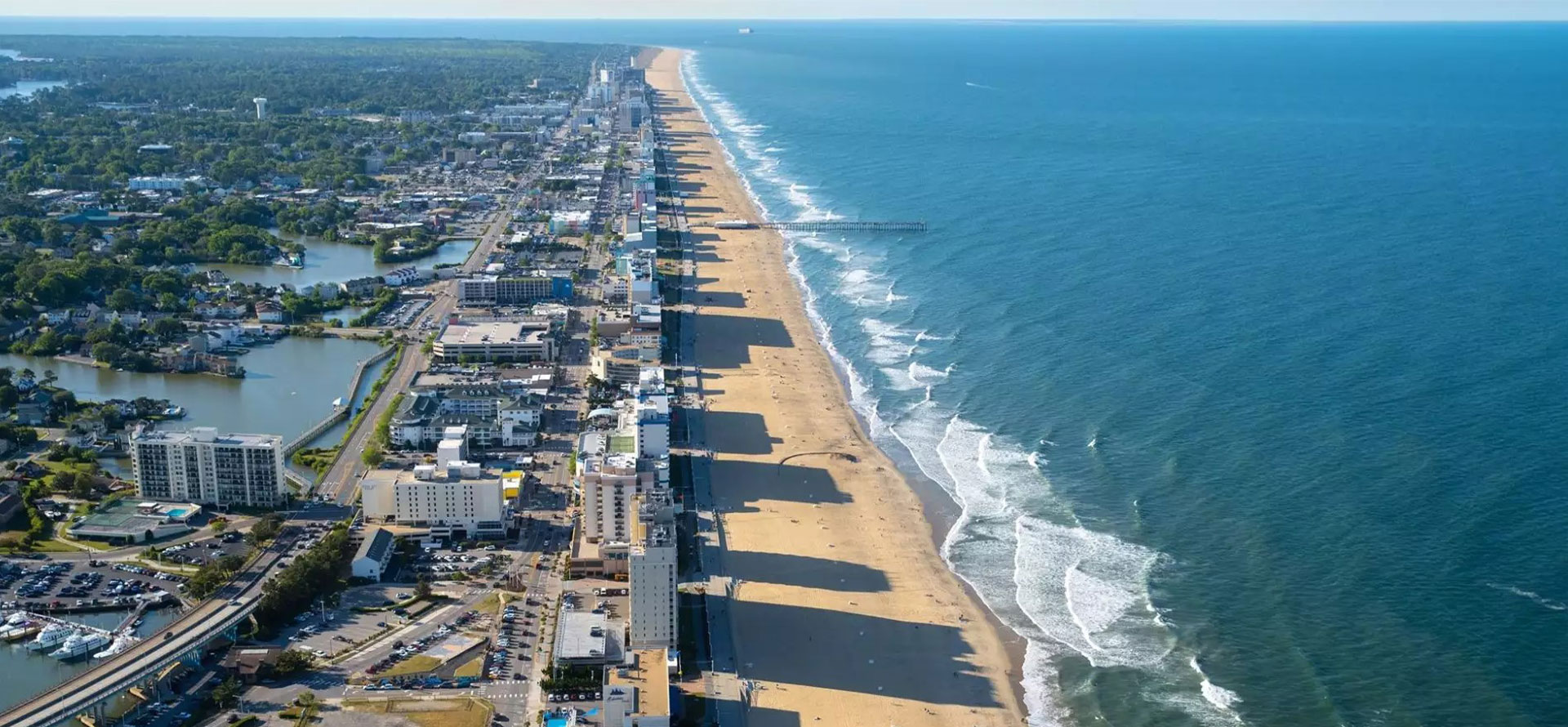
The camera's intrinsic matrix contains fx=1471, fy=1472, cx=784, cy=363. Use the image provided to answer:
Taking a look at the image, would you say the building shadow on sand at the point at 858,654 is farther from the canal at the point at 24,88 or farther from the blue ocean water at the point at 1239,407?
the canal at the point at 24,88

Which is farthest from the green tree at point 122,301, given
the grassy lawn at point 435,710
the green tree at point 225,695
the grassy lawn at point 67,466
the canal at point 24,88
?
the canal at point 24,88

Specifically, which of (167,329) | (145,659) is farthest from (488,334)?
(145,659)

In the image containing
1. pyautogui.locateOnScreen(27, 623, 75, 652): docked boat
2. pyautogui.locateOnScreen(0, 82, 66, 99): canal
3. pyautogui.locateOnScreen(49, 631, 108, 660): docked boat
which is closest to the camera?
pyautogui.locateOnScreen(49, 631, 108, 660): docked boat

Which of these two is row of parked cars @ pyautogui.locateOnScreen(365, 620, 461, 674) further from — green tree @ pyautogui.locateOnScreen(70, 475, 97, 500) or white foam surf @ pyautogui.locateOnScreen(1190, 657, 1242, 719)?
white foam surf @ pyautogui.locateOnScreen(1190, 657, 1242, 719)

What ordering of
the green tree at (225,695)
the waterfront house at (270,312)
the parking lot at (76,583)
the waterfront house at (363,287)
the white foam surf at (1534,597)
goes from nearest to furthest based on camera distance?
the green tree at (225,695) < the white foam surf at (1534,597) < the parking lot at (76,583) < the waterfront house at (270,312) < the waterfront house at (363,287)

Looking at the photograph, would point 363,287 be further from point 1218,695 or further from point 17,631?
point 1218,695

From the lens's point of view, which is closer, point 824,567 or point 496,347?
point 824,567

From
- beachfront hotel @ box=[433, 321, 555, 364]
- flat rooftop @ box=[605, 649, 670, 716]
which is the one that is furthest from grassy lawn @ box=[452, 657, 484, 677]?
beachfront hotel @ box=[433, 321, 555, 364]
